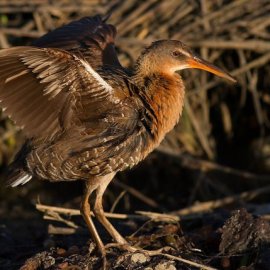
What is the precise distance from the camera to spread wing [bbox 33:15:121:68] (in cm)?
638

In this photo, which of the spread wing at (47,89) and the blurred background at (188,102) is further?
the blurred background at (188,102)

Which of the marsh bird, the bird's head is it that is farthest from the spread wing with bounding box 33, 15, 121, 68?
the bird's head

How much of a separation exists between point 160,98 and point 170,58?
39 centimetres

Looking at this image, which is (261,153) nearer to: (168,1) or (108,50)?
(168,1)

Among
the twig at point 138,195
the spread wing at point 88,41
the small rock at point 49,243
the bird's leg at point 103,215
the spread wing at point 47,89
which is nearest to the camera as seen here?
the spread wing at point 47,89

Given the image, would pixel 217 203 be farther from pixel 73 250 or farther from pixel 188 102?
pixel 73 250

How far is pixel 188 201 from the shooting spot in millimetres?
8930

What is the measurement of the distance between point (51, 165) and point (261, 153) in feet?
15.5

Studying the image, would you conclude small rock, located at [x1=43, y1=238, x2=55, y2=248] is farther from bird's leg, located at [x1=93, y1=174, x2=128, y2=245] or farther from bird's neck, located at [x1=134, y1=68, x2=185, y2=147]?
bird's neck, located at [x1=134, y1=68, x2=185, y2=147]

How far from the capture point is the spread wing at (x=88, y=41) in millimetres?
6375

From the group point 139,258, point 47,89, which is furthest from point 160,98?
point 139,258

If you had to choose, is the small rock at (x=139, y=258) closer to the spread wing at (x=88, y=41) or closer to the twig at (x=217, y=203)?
the spread wing at (x=88, y=41)

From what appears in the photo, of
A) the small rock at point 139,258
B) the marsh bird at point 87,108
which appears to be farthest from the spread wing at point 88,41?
the small rock at point 139,258

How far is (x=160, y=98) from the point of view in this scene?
5.64 meters
